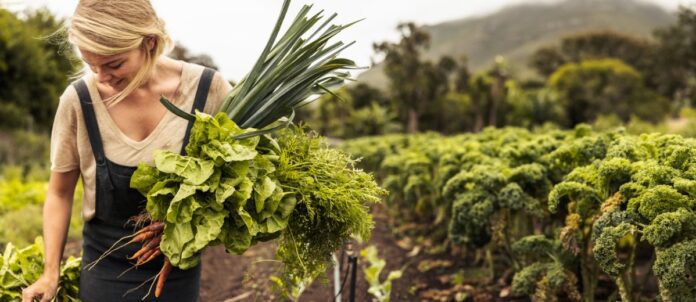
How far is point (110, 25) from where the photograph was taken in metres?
1.97

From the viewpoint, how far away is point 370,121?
3331 centimetres

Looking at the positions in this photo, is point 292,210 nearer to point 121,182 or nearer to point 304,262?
point 304,262

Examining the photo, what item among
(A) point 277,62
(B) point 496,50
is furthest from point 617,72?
(B) point 496,50

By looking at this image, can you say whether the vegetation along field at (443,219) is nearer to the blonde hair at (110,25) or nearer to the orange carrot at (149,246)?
the orange carrot at (149,246)

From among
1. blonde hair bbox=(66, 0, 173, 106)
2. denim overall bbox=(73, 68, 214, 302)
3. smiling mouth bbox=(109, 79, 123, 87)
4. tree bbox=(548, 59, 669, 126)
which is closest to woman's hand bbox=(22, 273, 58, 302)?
denim overall bbox=(73, 68, 214, 302)

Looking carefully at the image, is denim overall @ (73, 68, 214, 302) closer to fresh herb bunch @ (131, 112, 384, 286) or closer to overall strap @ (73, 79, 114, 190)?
overall strap @ (73, 79, 114, 190)

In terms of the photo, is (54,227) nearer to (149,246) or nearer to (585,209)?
(149,246)

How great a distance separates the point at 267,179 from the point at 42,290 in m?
1.07

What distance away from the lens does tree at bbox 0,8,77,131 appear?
1820 centimetres

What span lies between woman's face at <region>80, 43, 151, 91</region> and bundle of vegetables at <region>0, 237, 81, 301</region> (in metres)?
0.92

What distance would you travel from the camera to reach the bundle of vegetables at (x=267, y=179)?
6.38 ft

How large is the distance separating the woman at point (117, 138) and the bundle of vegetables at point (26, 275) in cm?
19

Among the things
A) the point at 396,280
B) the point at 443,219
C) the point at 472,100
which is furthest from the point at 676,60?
the point at 396,280

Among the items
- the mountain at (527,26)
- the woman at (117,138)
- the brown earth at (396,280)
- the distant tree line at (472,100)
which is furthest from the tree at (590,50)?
the woman at (117,138)
